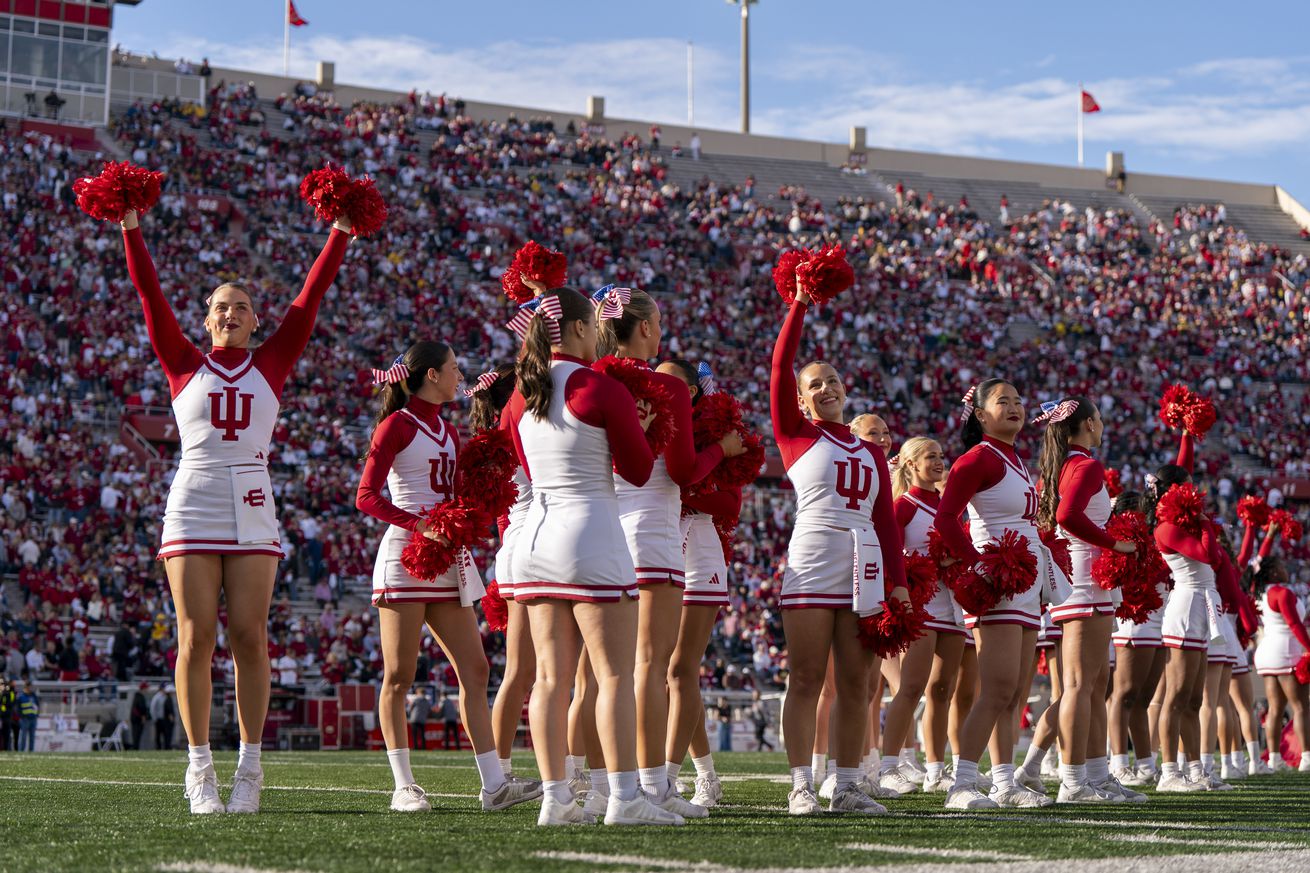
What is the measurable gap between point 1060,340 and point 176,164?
18846 mm

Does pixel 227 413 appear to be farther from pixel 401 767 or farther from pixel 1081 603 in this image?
pixel 1081 603

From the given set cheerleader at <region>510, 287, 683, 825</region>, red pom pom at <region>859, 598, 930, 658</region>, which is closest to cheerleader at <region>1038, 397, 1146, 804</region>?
red pom pom at <region>859, 598, 930, 658</region>

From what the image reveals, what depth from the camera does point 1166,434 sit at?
32031mm

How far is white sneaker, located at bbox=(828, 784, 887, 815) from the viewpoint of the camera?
19.3ft

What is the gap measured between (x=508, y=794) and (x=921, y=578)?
1832 mm

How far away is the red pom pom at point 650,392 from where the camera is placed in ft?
16.9

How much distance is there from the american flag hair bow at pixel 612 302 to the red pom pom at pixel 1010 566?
1947 millimetres

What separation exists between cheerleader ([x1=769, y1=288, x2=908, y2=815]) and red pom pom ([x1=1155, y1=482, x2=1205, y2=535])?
9.80ft

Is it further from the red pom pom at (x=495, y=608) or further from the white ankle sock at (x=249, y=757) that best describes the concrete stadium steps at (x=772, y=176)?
the white ankle sock at (x=249, y=757)

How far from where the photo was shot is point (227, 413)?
582cm

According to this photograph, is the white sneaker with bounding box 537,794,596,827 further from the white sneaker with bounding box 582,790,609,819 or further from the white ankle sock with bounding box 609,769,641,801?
the white sneaker with bounding box 582,790,609,819

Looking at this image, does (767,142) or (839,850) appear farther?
(767,142)

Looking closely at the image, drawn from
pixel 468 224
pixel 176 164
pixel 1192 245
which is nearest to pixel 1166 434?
pixel 1192 245

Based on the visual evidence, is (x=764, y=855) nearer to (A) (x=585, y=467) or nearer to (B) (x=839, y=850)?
(B) (x=839, y=850)
